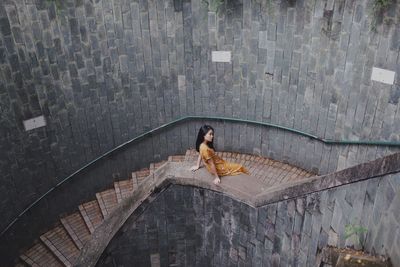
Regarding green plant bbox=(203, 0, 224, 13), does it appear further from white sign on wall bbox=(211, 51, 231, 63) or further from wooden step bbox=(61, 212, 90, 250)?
wooden step bbox=(61, 212, 90, 250)

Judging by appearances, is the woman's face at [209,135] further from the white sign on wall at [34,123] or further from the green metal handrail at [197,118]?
the white sign on wall at [34,123]

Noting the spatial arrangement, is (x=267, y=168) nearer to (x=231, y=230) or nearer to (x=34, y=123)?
(x=231, y=230)

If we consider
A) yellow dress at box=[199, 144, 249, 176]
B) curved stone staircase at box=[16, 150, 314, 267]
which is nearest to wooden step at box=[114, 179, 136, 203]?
curved stone staircase at box=[16, 150, 314, 267]

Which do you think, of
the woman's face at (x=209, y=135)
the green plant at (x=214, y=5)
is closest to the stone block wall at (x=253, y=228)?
the woman's face at (x=209, y=135)

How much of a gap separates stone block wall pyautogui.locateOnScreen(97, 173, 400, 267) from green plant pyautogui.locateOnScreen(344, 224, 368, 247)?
54 millimetres

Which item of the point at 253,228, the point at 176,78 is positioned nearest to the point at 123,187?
the point at 176,78

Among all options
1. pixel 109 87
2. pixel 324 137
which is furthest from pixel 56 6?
pixel 324 137

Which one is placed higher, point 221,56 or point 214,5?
point 214,5

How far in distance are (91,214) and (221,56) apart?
4481mm

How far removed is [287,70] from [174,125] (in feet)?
9.40

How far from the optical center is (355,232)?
5488 mm

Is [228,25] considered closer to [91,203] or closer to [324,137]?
[324,137]

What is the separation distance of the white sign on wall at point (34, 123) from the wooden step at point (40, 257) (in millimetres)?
2620

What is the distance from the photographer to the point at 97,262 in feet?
27.3
